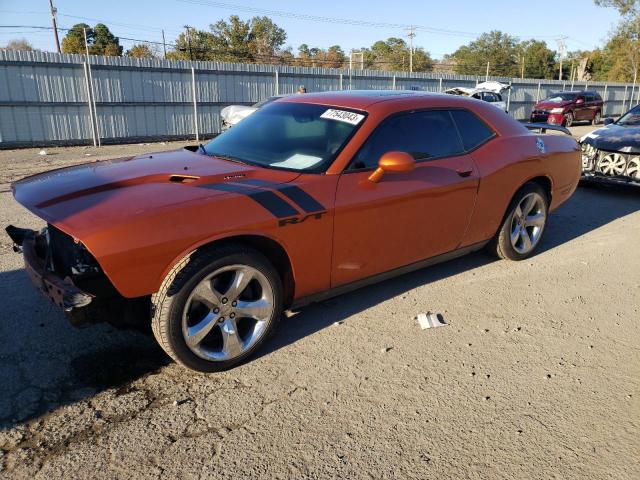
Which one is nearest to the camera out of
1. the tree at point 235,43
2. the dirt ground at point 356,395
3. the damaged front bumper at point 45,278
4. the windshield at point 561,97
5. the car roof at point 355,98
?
the dirt ground at point 356,395

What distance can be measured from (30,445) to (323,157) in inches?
91.7

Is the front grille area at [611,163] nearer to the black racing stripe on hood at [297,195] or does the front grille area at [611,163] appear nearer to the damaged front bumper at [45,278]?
the black racing stripe on hood at [297,195]

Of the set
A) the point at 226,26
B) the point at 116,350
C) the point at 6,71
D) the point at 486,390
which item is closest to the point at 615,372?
the point at 486,390

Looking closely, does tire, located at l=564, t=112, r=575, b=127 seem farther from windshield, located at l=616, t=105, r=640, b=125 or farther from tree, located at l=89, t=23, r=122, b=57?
tree, located at l=89, t=23, r=122, b=57

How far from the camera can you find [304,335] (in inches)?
139

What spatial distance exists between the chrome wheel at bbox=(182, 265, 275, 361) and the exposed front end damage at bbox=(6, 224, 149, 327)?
0.31m

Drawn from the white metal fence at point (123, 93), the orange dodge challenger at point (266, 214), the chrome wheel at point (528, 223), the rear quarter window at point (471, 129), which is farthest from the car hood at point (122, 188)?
the white metal fence at point (123, 93)

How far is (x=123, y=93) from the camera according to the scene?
53.3 feet

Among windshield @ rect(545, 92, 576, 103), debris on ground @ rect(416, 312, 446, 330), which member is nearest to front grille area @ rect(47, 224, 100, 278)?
debris on ground @ rect(416, 312, 446, 330)

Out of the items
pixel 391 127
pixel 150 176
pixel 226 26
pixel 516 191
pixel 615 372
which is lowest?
pixel 615 372

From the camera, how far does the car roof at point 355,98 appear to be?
3832mm

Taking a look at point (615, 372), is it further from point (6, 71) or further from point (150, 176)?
point (6, 71)

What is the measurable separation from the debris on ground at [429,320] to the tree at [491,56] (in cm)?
7539

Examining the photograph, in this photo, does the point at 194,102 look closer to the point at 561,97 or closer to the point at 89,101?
the point at 89,101
